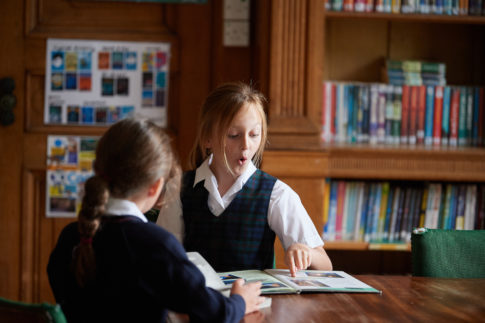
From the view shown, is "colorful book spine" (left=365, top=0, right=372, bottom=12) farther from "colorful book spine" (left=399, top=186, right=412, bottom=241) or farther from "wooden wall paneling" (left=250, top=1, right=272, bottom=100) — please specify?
"colorful book spine" (left=399, top=186, right=412, bottom=241)

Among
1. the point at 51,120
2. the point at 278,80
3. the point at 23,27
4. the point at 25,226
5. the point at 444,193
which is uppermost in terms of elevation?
the point at 23,27

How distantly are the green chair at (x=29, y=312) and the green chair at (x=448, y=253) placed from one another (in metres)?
0.97

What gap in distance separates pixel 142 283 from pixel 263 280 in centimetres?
36

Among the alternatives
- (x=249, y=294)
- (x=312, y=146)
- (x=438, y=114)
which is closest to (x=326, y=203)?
(x=312, y=146)

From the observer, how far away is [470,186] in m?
2.49

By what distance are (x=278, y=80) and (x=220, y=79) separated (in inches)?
15.7

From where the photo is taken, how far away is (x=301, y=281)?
1286 millimetres

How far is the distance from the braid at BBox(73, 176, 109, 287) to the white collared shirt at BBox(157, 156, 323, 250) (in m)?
0.63

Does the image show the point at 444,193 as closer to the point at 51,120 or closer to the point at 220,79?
the point at 220,79

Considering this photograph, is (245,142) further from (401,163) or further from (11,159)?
(11,159)

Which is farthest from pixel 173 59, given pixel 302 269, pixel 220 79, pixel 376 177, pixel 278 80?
pixel 302 269

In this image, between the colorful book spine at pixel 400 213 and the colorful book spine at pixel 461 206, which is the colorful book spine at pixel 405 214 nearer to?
the colorful book spine at pixel 400 213

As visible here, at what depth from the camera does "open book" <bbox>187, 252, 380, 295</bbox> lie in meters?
1.21

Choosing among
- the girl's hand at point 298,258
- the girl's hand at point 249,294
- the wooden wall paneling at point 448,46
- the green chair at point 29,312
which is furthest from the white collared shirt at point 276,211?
the wooden wall paneling at point 448,46
